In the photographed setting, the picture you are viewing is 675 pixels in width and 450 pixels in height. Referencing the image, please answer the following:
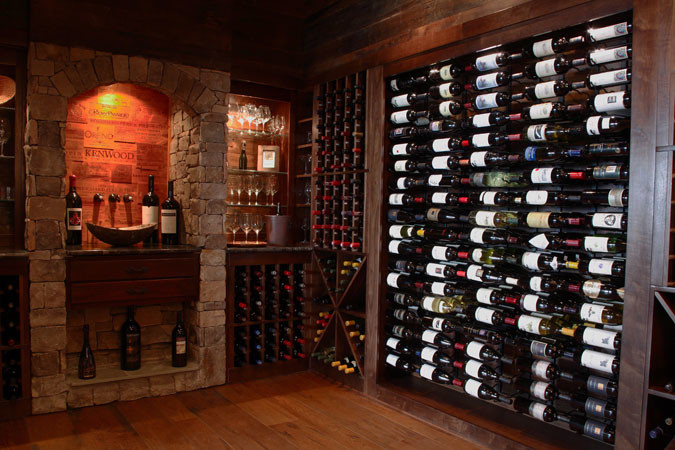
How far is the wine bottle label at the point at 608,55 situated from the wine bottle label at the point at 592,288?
1.05 m

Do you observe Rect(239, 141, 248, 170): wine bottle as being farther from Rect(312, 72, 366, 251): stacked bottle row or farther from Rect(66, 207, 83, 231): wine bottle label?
Rect(66, 207, 83, 231): wine bottle label

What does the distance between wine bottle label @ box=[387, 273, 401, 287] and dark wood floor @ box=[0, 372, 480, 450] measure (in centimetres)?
84

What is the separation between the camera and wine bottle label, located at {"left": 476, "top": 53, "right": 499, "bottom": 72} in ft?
10.1

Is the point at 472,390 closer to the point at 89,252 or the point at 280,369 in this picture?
the point at 280,369

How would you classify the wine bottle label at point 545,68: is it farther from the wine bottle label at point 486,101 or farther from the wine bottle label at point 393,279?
the wine bottle label at point 393,279

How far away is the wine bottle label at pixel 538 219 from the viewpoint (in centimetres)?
285

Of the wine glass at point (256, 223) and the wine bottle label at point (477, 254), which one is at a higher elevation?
the wine glass at point (256, 223)

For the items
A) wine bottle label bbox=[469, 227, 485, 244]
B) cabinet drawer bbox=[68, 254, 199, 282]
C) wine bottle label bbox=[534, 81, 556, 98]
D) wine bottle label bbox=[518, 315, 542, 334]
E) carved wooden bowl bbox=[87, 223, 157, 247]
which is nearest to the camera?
wine bottle label bbox=[534, 81, 556, 98]

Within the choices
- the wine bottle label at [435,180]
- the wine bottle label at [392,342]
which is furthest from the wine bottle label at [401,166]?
the wine bottle label at [392,342]

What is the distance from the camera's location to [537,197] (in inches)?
113

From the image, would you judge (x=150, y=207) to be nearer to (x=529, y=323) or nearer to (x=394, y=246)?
(x=394, y=246)

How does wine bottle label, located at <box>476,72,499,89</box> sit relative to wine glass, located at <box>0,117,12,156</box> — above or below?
above

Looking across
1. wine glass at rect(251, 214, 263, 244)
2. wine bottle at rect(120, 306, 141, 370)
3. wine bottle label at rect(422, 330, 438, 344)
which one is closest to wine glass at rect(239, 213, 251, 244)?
wine glass at rect(251, 214, 263, 244)

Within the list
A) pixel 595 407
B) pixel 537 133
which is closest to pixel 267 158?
pixel 537 133
